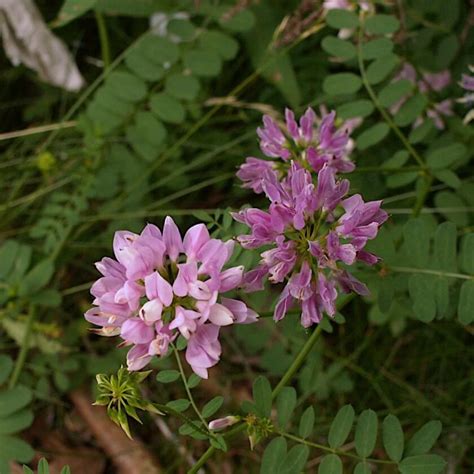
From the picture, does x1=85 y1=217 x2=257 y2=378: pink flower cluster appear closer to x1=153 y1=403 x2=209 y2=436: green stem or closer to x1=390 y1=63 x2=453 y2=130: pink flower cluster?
x1=153 y1=403 x2=209 y2=436: green stem

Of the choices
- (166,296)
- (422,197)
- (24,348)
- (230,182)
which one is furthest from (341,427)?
(230,182)

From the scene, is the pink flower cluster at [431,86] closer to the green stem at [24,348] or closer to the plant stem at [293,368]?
the plant stem at [293,368]

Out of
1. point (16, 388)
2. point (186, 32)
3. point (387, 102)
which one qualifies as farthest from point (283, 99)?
point (16, 388)

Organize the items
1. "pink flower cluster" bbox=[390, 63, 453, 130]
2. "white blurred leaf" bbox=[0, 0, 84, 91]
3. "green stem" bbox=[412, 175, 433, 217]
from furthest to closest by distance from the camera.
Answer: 1. "white blurred leaf" bbox=[0, 0, 84, 91]
2. "pink flower cluster" bbox=[390, 63, 453, 130]
3. "green stem" bbox=[412, 175, 433, 217]

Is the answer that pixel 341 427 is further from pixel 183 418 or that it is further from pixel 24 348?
pixel 24 348

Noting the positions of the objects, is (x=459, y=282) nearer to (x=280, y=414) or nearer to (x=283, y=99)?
(x=280, y=414)

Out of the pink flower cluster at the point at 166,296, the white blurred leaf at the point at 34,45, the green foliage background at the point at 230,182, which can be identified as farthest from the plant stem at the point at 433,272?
the white blurred leaf at the point at 34,45

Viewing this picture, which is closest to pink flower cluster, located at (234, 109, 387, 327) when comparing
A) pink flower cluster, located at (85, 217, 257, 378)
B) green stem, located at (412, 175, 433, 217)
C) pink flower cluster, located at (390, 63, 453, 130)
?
pink flower cluster, located at (85, 217, 257, 378)

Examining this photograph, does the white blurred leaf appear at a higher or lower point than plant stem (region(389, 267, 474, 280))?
higher
